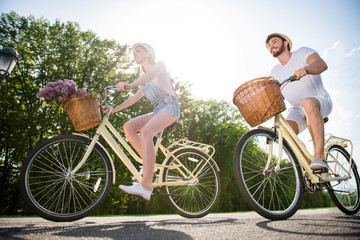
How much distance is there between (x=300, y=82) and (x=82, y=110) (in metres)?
2.79

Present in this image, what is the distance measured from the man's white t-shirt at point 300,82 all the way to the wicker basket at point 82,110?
2559 millimetres

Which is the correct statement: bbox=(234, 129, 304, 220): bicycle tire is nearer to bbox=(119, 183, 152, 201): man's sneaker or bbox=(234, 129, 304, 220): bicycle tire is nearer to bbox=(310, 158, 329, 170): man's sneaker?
bbox=(310, 158, 329, 170): man's sneaker

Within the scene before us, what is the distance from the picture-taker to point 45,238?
5.43 feet

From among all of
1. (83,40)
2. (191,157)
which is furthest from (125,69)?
(191,157)

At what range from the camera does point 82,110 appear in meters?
2.88

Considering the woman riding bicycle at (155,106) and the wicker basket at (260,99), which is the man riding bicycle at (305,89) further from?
the woman riding bicycle at (155,106)

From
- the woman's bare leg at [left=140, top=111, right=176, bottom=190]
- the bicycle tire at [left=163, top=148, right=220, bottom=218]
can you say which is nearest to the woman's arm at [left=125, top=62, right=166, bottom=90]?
the woman's bare leg at [left=140, top=111, right=176, bottom=190]

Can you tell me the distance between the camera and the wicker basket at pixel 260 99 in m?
2.71

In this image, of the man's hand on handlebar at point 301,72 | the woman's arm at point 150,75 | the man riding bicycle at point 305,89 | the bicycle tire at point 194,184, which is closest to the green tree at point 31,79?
the bicycle tire at point 194,184

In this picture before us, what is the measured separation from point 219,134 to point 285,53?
20.8 metres

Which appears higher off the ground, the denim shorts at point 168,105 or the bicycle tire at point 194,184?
the denim shorts at point 168,105

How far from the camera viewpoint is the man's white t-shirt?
3.16 metres

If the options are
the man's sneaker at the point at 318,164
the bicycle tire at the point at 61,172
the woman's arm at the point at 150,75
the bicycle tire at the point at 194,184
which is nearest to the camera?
the bicycle tire at the point at 61,172

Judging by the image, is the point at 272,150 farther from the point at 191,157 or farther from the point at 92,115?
the point at 92,115
